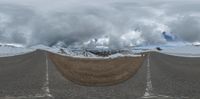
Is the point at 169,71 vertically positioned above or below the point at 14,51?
below

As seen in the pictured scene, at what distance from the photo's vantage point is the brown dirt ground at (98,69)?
42.5ft

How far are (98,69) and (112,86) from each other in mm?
2084

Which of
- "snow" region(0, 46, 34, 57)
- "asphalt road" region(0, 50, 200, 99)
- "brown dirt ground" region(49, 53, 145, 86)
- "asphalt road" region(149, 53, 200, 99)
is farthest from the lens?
"snow" region(0, 46, 34, 57)

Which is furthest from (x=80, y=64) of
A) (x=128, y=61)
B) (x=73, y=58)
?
(x=128, y=61)

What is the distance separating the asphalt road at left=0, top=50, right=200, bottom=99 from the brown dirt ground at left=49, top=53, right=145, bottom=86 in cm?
50

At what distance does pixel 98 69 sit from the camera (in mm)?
12984

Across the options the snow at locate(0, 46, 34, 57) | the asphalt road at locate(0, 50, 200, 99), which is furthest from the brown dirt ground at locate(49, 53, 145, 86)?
the snow at locate(0, 46, 34, 57)

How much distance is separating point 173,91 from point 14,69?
18.1ft

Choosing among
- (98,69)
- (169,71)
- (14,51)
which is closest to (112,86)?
(98,69)

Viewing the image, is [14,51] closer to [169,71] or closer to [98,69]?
[98,69]

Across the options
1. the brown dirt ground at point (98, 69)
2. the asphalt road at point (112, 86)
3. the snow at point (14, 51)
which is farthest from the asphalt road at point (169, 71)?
the snow at point (14, 51)

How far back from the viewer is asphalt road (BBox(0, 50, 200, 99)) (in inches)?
516

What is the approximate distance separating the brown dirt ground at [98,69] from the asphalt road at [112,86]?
1.64 feet

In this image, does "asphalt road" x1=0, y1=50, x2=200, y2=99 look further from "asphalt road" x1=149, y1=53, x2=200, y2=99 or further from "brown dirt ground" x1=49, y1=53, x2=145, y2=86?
"brown dirt ground" x1=49, y1=53, x2=145, y2=86
